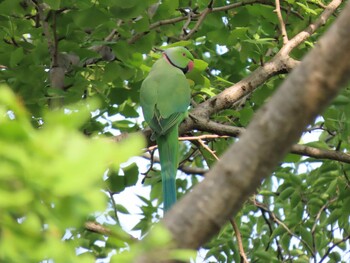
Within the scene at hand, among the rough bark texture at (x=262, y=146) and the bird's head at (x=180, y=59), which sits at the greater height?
the bird's head at (x=180, y=59)

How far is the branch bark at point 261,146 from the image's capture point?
46.6 inches

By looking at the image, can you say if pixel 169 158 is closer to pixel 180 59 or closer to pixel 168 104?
pixel 168 104

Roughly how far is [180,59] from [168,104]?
331 millimetres

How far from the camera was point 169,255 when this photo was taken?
3.64 feet

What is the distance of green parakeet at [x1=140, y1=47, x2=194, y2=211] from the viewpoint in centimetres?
344

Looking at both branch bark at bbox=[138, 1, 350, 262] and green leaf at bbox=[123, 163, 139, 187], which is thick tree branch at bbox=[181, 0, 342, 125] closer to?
green leaf at bbox=[123, 163, 139, 187]

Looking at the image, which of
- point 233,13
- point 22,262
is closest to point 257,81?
point 233,13

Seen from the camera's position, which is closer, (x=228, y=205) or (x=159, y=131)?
(x=228, y=205)

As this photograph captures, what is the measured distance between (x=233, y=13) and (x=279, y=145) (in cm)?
279

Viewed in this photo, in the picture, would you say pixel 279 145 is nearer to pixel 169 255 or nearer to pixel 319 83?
pixel 319 83

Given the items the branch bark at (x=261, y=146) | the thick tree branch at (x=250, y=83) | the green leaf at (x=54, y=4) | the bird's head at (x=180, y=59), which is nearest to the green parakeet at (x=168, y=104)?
the bird's head at (x=180, y=59)

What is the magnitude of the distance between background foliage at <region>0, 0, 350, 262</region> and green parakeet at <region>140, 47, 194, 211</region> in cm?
8

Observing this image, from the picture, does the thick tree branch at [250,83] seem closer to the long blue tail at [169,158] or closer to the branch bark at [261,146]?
the long blue tail at [169,158]

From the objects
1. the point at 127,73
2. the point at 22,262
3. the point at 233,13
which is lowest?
the point at 22,262
